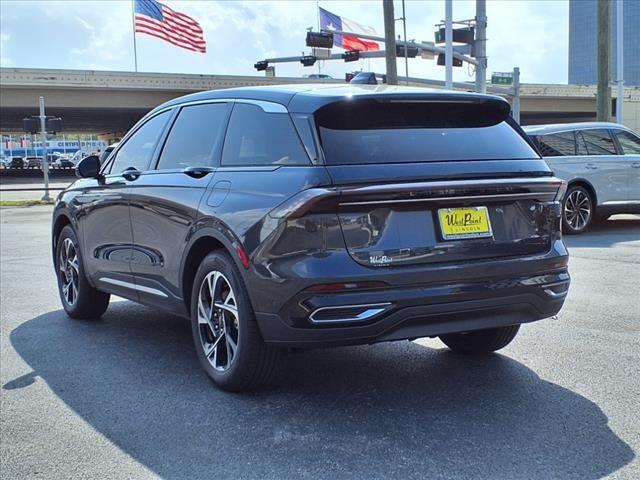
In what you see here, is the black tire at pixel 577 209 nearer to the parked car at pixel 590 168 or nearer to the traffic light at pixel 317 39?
the parked car at pixel 590 168

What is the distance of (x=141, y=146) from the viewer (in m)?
5.97

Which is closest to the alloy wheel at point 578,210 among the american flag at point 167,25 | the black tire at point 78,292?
the black tire at point 78,292

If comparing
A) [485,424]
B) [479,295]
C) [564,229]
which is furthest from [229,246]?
[564,229]

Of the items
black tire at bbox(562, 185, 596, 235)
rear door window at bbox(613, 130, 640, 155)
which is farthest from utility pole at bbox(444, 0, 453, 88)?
black tire at bbox(562, 185, 596, 235)

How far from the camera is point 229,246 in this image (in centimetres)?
430

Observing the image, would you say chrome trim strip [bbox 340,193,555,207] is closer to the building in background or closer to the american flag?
the building in background

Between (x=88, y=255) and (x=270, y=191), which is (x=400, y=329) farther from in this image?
(x=88, y=255)

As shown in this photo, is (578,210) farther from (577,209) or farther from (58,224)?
(58,224)

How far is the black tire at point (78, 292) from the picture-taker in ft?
22.2

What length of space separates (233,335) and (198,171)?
1.08 meters

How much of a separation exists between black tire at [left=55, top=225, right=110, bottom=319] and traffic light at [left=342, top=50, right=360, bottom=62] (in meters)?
29.4

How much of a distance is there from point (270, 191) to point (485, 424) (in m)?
1.64

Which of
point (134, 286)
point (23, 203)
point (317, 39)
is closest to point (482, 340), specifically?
point (134, 286)

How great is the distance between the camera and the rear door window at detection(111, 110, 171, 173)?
18.8 feet
